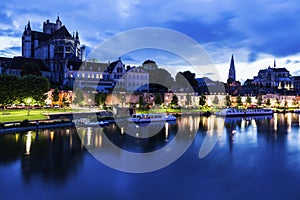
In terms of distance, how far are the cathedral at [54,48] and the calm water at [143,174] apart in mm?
49093

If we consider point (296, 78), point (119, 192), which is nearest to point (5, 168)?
point (119, 192)

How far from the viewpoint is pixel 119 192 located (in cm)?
1513

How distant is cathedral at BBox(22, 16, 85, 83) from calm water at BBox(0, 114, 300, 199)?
4909cm

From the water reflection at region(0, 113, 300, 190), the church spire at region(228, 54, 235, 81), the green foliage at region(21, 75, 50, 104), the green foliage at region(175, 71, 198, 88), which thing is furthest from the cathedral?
the church spire at region(228, 54, 235, 81)

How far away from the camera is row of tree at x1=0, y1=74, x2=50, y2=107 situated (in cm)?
3947

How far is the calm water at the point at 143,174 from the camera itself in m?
14.9

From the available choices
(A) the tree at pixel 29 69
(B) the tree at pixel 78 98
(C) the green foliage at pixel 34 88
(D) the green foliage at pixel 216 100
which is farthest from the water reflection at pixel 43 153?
(D) the green foliage at pixel 216 100

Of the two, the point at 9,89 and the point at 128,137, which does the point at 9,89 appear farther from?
the point at 128,137

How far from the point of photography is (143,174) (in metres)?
18.1

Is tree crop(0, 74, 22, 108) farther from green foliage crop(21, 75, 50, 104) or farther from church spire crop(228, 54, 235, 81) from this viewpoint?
church spire crop(228, 54, 235, 81)

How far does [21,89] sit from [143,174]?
100ft

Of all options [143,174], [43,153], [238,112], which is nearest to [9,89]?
[43,153]

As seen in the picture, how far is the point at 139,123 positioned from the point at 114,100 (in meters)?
24.3

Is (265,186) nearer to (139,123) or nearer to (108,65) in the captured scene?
(139,123)
